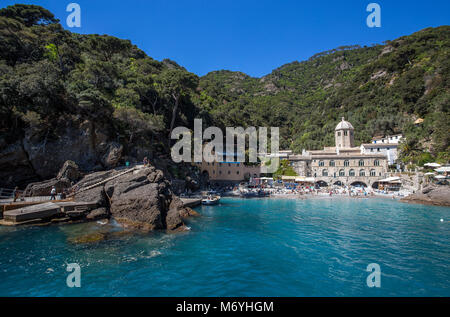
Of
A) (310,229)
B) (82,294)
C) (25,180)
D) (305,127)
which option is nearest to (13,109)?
(25,180)

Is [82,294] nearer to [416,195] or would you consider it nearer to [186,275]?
[186,275]

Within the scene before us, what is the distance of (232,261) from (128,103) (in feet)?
88.1

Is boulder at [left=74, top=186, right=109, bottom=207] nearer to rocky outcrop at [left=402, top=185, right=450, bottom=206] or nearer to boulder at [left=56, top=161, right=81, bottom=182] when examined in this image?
boulder at [left=56, top=161, right=81, bottom=182]

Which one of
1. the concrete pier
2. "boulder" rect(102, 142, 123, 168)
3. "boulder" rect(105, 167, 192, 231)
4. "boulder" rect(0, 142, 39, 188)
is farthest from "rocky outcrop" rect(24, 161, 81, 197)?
"boulder" rect(105, 167, 192, 231)

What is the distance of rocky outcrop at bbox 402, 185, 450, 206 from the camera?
27.2m

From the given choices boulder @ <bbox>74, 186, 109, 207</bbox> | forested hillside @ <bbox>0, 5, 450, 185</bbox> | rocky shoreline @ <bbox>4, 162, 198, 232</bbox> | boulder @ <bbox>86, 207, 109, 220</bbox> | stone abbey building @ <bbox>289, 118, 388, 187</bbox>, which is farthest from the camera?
stone abbey building @ <bbox>289, 118, 388, 187</bbox>

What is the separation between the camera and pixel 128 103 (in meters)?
29.4

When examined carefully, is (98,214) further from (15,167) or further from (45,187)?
(15,167)

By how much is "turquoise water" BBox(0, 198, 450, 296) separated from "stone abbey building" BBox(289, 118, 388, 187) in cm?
2796

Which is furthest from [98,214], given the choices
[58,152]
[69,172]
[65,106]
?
[65,106]

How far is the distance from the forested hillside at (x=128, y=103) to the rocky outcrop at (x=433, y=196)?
1042cm

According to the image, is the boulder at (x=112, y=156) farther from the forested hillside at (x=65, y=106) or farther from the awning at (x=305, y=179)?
the awning at (x=305, y=179)

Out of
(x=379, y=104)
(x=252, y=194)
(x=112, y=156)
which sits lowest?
(x=252, y=194)
